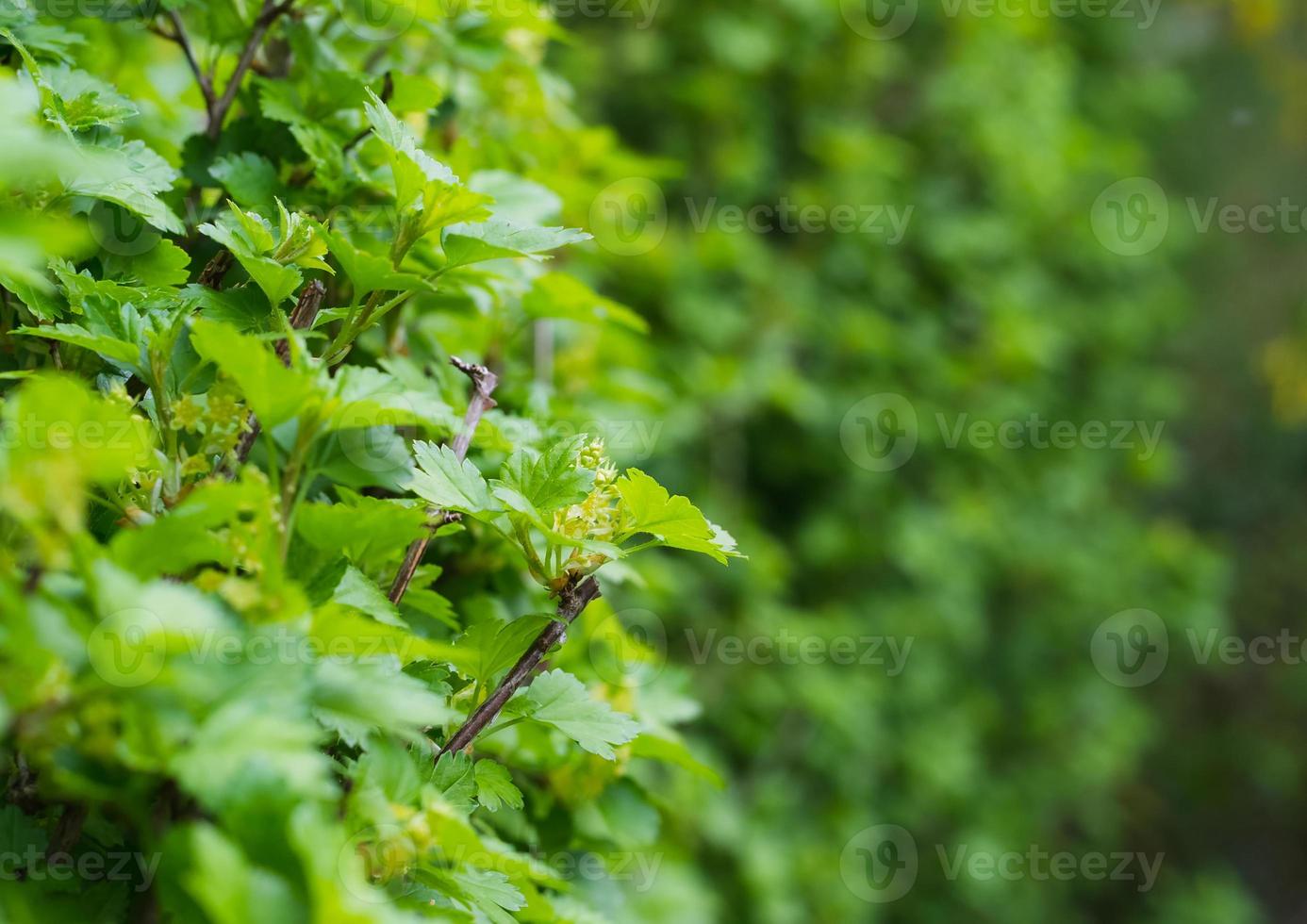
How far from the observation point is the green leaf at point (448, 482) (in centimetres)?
58

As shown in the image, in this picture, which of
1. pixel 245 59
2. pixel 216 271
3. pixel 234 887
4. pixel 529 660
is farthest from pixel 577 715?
pixel 245 59

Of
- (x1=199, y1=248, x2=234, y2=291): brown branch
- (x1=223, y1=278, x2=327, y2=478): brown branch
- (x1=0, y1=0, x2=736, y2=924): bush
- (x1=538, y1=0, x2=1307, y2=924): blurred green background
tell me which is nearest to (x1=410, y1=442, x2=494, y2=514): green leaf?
(x1=0, y1=0, x2=736, y2=924): bush

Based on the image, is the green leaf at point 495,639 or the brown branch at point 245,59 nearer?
the green leaf at point 495,639

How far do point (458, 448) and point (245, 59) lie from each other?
0.39m

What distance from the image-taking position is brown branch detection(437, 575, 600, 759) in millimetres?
609

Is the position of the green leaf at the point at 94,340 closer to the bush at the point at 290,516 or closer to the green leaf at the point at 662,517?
the bush at the point at 290,516

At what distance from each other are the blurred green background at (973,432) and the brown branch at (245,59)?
0.62 metres

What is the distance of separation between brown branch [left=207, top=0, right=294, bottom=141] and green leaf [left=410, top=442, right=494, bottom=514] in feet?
1.34

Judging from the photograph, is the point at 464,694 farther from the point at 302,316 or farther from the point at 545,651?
the point at 302,316

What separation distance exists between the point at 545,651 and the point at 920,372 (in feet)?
7.30

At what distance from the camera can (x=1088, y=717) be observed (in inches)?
122

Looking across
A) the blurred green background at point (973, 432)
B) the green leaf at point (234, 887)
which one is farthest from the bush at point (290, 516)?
the blurred green background at point (973, 432)

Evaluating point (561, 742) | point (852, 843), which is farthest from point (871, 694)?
point (561, 742)

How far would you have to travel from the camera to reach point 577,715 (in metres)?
0.64
